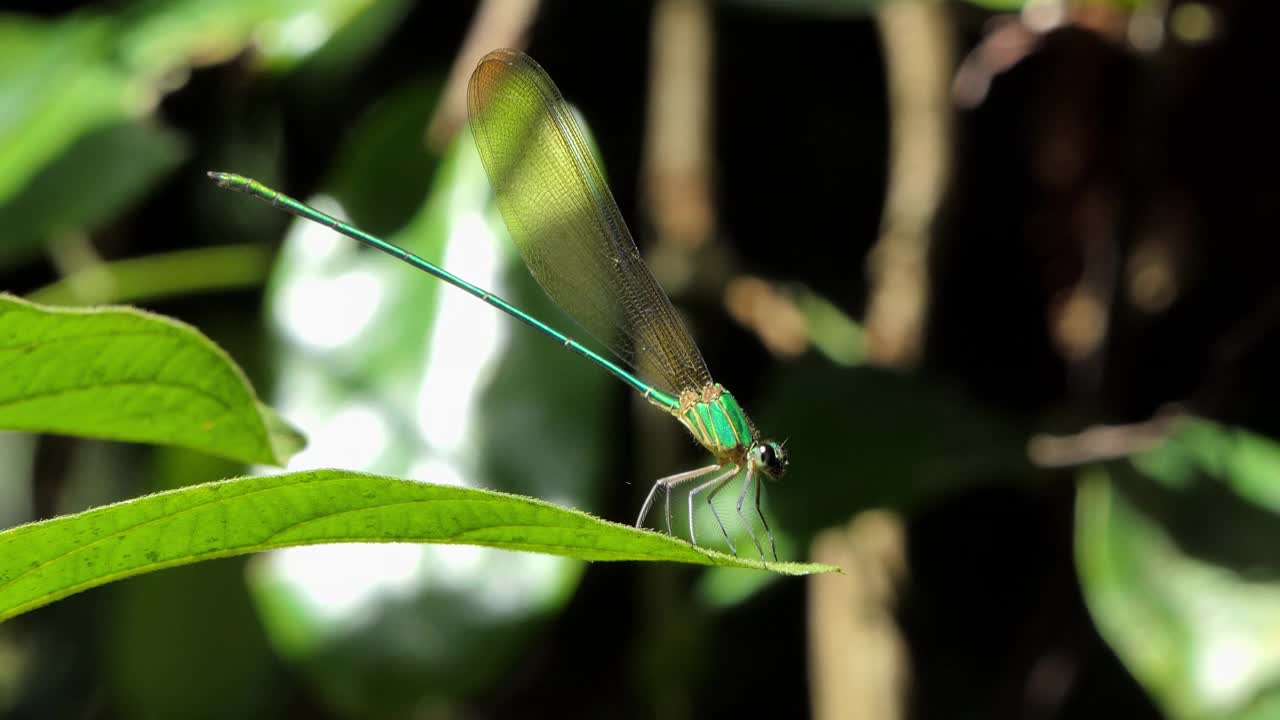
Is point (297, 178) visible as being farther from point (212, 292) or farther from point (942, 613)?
point (942, 613)

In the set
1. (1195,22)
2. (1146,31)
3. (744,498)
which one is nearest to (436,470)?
(744,498)

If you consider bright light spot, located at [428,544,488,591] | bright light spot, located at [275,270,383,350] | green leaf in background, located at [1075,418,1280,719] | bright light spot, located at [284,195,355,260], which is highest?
bright light spot, located at [284,195,355,260]

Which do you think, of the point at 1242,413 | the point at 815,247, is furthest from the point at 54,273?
the point at 1242,413

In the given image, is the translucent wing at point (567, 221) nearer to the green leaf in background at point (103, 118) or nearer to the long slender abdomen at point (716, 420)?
the long slender abdomen at point (716, 420)

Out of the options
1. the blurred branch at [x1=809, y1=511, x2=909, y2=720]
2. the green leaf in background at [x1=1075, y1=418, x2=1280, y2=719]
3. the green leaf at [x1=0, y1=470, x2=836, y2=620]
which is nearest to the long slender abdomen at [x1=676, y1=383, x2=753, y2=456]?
the blurred branch at [x1=809, y1=511, x2=909, y2=720]

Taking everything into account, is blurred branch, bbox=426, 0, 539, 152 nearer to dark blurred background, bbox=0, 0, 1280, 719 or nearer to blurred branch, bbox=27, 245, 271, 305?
dark blurred background, bbox=0, 0, 1280, 719
